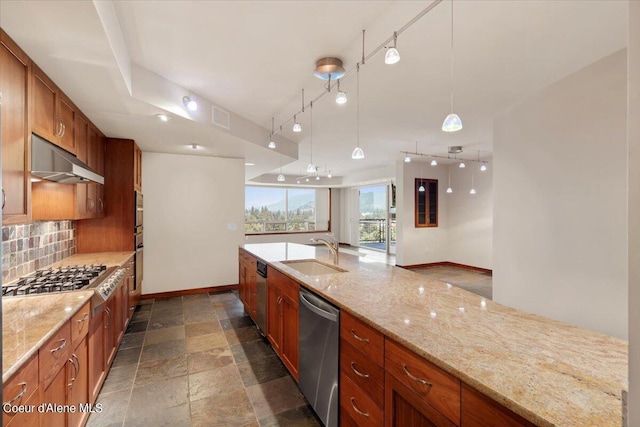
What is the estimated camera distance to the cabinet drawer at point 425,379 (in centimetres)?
101

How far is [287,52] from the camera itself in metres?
2.20

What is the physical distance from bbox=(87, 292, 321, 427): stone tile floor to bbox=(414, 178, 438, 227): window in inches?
197

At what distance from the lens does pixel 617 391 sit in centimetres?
85

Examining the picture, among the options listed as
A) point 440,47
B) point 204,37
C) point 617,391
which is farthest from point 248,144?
point 617,391

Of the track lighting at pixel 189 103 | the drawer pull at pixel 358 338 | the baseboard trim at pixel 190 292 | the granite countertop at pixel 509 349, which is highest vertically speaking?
the track lighting at pixel 189 103

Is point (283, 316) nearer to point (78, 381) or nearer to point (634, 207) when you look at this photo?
point (78, 381)

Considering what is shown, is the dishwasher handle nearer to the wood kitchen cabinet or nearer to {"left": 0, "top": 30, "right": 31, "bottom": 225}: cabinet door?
the wood kitchen cabinet

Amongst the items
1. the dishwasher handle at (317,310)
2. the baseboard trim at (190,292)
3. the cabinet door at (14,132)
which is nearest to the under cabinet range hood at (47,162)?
the cabinet door at (14,132)

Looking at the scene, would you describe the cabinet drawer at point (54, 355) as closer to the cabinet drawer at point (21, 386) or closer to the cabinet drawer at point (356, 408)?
the cabinet drawer at point (21, 386)

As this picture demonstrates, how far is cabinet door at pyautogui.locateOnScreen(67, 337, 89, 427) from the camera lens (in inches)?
66.7

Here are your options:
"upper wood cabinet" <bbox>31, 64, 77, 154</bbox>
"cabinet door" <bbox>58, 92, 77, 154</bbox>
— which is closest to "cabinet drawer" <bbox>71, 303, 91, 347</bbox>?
"upper wood cabinet" <bbox>31, 64, 77, 154</bbox>

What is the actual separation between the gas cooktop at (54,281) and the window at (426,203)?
249 inches

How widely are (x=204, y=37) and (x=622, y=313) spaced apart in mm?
3705

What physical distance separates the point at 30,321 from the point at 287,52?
7.32 ft
